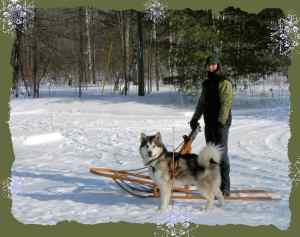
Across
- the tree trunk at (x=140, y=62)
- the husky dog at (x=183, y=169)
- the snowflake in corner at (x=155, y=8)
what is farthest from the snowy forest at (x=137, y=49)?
the husky dog at (x=183, y=169)

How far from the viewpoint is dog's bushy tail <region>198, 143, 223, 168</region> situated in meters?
3.82

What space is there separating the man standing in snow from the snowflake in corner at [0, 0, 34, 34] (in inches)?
77.9

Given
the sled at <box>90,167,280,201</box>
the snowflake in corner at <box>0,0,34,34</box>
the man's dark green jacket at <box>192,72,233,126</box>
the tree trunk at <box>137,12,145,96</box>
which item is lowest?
the sled at <box>90,167,280,201</box>

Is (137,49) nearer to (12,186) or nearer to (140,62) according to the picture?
(140,62)

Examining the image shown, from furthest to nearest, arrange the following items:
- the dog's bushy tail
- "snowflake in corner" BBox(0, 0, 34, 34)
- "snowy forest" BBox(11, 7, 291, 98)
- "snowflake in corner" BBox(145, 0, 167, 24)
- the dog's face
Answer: "snowy forest" BBox(11, 7, 291, 98) < "snowflake in corner" BBox(0, 0, 34, 34) < "snowflake in corner" BBox(145, 0, 167, 24) < the dog's face < the dog's bushy tail

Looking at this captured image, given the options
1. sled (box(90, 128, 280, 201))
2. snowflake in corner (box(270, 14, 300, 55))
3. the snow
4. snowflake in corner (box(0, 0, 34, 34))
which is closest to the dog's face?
sled (box(90, 128, 280, 201))

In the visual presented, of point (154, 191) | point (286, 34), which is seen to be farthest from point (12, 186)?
point (286, 34)

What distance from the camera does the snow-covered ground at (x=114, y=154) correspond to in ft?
12.5

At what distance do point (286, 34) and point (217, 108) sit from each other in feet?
4.48

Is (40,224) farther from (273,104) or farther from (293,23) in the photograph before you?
(273,104)

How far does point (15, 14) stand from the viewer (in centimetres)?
477

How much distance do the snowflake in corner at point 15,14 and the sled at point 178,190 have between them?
5.70ft

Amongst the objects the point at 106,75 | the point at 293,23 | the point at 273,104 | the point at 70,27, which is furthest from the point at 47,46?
the point at 273,104

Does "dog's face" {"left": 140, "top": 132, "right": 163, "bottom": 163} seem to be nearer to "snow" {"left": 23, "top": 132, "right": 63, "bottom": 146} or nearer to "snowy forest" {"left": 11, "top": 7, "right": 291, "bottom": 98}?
"snowy forest" {"left": 11, "top": 7, "right": 291, "bottom": 98}
